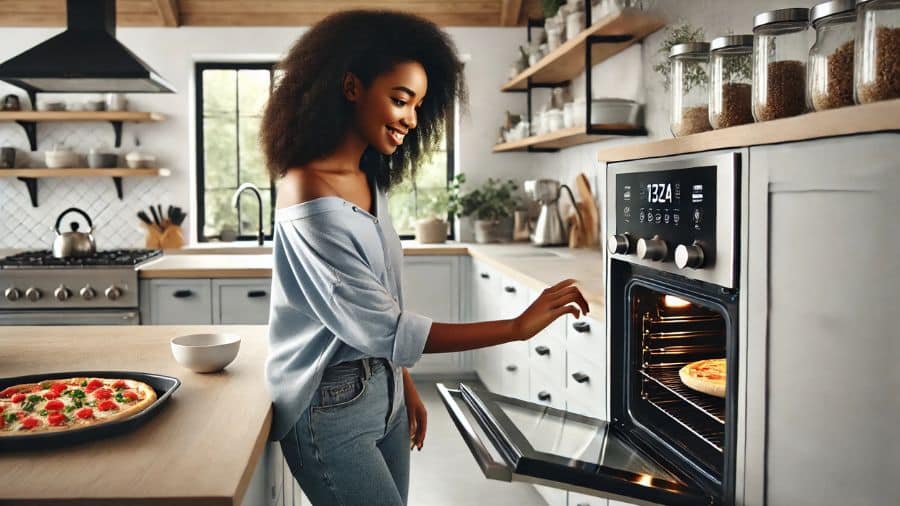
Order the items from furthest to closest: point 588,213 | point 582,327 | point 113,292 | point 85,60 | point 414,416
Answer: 1. point 588,213
2. point 113,292
3. point 85,60
4. point 582,327
5. point 414,416

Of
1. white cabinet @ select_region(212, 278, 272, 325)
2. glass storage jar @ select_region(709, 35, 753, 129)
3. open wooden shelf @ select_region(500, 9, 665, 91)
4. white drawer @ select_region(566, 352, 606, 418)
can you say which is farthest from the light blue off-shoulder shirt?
white cabinet @ select_region(212, 278, 272, 325)

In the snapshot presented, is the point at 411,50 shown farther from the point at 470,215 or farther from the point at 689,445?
the point at 470,215

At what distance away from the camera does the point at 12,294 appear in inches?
153

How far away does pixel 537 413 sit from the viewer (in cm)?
155

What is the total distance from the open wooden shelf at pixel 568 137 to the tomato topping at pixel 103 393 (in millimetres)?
2533

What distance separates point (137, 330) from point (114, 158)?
338cm

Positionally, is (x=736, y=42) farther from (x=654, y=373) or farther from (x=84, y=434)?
(x=84, y=434)

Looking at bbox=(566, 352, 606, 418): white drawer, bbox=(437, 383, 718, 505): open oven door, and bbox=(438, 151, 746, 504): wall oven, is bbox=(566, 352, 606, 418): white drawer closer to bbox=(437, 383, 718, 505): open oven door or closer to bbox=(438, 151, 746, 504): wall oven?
bbox=(438, 151, 746, 504): wall oven

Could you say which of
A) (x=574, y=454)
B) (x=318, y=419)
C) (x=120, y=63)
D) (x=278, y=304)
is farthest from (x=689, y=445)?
(x=120, y=63)

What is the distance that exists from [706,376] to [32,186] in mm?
5049

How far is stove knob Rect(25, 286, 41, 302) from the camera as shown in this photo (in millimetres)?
3875

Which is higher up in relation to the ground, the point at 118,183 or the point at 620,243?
the point at 118,183

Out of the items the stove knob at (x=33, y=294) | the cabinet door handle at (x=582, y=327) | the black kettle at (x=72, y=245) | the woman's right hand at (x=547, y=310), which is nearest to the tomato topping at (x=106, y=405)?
the woman's right hand at (x=547, y=310)

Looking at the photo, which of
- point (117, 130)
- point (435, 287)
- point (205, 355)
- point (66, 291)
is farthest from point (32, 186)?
point (205, 355)
